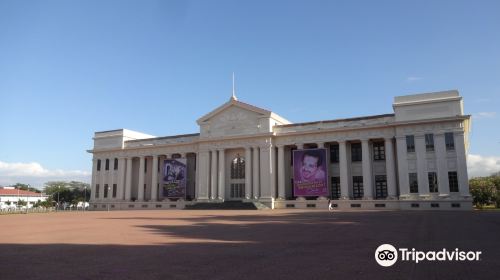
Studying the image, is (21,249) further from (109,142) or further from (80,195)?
(80,195)

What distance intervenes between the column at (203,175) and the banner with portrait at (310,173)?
13.2 meters

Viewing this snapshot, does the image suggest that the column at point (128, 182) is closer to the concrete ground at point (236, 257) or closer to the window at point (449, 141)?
the window at point (449, 141)

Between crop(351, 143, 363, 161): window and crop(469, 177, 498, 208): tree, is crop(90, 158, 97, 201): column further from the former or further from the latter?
crop(469, 177, 498, 208): tree

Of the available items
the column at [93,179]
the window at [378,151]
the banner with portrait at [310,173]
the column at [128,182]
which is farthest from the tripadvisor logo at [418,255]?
the column at [93,179]

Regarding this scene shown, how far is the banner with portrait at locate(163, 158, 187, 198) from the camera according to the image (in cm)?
5634

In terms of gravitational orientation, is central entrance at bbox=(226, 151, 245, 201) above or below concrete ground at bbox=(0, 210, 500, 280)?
above

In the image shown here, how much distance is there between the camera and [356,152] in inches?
1938

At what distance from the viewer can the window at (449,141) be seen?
137 feet

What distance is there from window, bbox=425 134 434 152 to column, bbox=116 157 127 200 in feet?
148

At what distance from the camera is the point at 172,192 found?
56719 mm

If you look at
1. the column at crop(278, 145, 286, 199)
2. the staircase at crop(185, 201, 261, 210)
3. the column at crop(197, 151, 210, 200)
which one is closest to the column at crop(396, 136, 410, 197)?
the column at crop(278, 145, 286, 199)

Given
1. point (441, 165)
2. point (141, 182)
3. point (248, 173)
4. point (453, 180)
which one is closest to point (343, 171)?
point (441, 165)

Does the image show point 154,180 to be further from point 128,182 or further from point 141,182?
point 128,182

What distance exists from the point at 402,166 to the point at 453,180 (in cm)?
528
